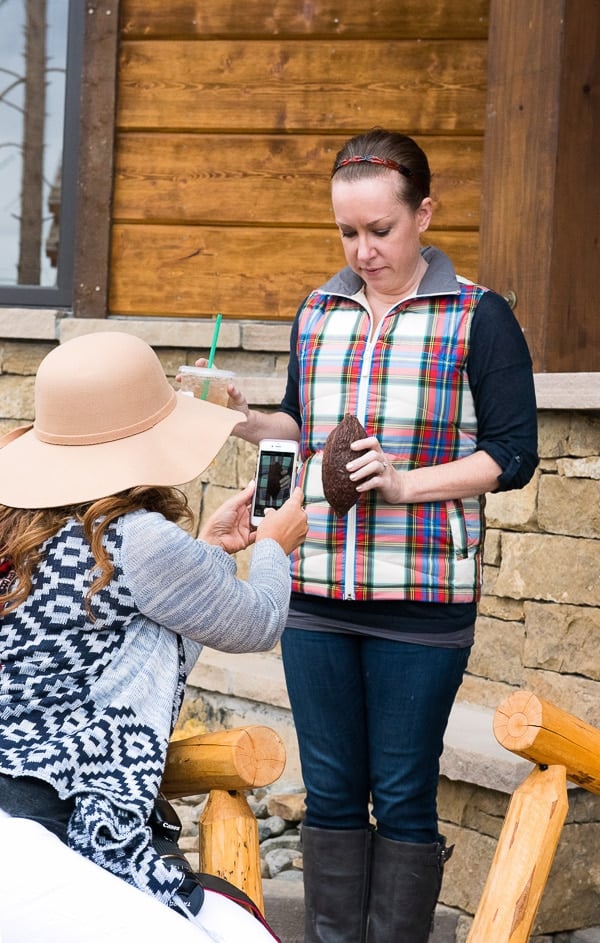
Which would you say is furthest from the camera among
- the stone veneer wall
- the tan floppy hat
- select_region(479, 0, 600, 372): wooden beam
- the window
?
the window

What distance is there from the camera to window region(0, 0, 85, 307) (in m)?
4.91

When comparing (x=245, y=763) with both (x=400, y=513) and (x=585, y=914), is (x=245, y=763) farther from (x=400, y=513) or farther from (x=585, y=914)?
(x=585, y=914)

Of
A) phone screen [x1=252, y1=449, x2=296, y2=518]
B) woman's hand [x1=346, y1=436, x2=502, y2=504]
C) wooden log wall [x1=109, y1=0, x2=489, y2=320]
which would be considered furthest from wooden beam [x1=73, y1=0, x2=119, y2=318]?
woman's hand [x1=346, y1=436, x2=502, y2=504]

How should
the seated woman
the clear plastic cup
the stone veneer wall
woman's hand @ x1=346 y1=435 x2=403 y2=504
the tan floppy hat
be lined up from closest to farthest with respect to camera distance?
the seated woman, the tan floppy hat, woman's hand @ x1=346 y1=435 x2=403 y2=504, the clear plastic cup, the stone veneer wall

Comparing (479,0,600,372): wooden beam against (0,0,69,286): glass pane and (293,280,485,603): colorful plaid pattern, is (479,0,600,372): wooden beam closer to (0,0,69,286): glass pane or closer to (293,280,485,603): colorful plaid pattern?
(293,280,485,603): colorful plaid pattern

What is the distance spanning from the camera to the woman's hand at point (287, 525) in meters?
2.34

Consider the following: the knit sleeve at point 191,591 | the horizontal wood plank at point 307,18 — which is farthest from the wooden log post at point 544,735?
the horizontal wood plank at point 307,18

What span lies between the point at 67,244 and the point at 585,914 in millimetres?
3052

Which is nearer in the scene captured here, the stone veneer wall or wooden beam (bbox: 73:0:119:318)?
the stone veneer wall

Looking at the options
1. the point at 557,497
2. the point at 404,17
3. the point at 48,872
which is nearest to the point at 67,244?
the point at 404,17

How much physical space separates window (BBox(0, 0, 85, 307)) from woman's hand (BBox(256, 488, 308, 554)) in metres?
2.72

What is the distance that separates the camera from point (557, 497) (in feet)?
12.2

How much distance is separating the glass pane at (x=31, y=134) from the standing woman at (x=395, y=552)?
103 inches

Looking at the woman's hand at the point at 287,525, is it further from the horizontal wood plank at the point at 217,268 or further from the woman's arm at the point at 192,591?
the horizontal wood plank at the point at 217,268
